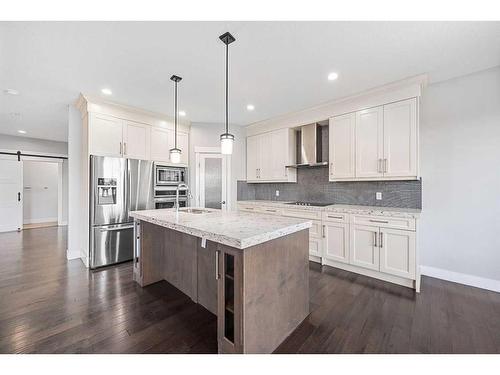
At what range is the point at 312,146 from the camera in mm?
3883

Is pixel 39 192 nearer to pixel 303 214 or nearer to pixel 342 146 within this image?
pixel 303 214

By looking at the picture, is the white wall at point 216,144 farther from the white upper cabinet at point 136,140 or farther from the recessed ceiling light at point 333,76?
the recessed ceiling light at point 333,76

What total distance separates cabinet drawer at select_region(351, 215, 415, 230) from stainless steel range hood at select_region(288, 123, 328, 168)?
1196 mm

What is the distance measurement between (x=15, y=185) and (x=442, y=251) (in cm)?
931

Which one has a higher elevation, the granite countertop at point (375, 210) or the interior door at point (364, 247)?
the granite countertop at point (375, 210)

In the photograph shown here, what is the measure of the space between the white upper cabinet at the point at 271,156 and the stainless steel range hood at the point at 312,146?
232 mm

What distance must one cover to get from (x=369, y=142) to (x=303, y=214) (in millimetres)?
1442

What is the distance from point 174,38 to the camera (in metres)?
1.97

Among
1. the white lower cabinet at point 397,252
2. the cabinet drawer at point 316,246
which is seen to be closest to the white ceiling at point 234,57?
the white lower cabinet at point 397,252

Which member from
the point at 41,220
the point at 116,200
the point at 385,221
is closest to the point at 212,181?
the point at 116,200

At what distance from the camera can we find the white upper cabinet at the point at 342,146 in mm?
3308

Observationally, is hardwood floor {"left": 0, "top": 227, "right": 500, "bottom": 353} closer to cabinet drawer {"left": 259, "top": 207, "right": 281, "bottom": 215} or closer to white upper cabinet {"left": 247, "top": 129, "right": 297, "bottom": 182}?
cabinet drawer {"left": 259, "top": 207, "right": 281, "bottom": 215}

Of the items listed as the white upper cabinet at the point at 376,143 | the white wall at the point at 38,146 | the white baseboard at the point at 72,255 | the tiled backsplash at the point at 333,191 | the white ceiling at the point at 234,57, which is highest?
the white ceiling at the point at 234,57
